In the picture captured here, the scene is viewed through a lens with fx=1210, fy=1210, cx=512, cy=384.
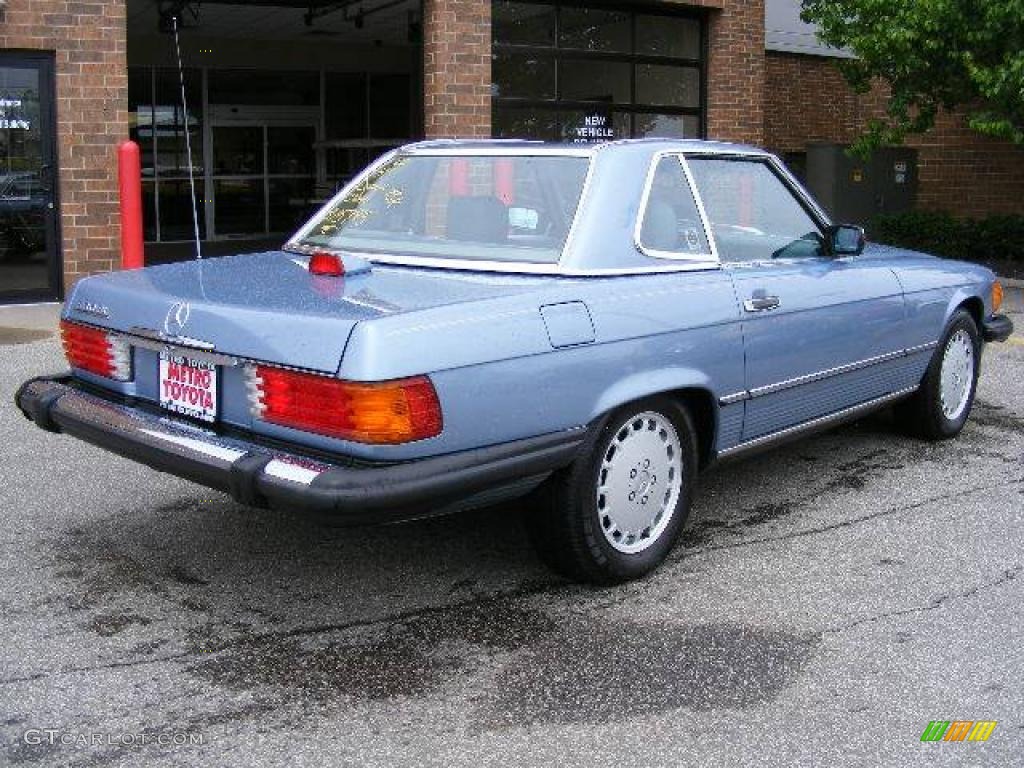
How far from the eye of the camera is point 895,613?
4.12 m

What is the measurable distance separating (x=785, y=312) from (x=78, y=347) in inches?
108

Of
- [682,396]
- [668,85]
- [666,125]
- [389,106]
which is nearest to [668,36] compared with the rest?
[668,85]

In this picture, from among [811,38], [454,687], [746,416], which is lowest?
[454,687]

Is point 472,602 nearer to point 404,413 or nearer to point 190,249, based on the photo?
point 404,413

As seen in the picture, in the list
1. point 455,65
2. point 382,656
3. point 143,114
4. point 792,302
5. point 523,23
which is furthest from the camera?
point 143,114

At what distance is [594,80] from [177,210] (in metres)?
10.4

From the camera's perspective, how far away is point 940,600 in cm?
425

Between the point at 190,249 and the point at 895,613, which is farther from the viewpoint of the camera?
the point at 190,249

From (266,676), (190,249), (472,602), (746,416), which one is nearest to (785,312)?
(746,416)

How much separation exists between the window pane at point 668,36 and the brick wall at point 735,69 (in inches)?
8.7

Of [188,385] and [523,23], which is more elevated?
[523,23]

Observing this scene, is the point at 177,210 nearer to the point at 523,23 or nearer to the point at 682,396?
the point at 523,23

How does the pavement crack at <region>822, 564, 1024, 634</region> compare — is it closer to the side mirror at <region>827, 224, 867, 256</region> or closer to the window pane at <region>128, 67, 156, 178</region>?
the side mirror at <region>827, 224, 867, 256</region>

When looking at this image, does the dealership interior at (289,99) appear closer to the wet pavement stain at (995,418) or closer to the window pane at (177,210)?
the window pane at (177,210)
